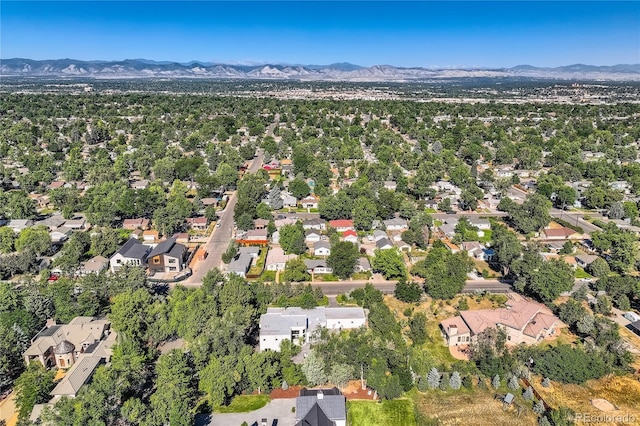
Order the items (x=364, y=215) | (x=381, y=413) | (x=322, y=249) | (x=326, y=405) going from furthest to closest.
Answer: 1. (x=364, y=215)
2. (x=322, y=249)
3. (x=381, y=413)
4. (x=326, y=405)

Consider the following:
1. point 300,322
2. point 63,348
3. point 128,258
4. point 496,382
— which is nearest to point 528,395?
point 496,382

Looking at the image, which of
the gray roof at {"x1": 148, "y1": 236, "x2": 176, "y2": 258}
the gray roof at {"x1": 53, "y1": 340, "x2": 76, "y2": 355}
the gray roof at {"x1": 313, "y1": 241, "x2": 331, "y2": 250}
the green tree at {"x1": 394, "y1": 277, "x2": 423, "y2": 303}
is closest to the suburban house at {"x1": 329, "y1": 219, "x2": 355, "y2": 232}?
the gray roof at {"x1": 313, "y1": 241, "x2": 331, "y2": 250}

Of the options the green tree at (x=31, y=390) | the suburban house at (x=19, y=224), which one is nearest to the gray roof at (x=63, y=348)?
the green tree at (x=31, y=390)

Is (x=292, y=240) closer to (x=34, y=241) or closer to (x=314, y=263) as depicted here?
(x=314, y=263)

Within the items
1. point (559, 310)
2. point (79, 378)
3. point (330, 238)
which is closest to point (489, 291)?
point (559, 310)

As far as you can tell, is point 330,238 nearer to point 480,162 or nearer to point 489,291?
point 489,291
